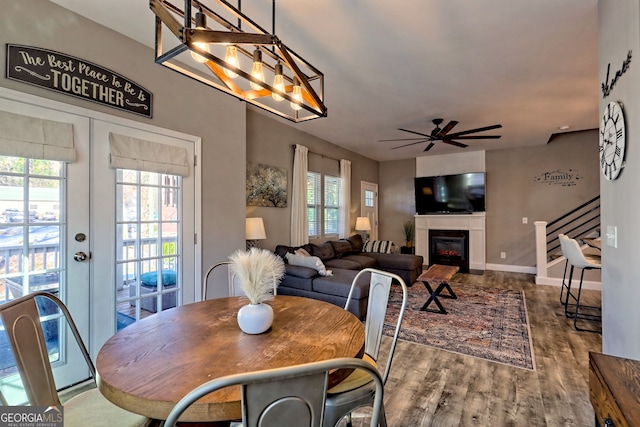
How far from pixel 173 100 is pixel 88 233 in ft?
4.75

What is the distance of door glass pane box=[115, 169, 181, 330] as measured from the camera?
8.42 ft

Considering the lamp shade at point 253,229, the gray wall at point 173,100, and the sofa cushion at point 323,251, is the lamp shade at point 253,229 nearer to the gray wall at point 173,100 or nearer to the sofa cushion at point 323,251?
the gray wall at point 173,100

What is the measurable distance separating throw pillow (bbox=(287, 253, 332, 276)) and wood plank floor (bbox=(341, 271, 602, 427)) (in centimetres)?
121

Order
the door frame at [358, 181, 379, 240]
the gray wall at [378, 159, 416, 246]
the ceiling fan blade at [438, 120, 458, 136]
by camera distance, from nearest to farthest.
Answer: the ceiling fan blade at [438, 120, 458, 136], the door frame at [358, 181, 379, 240], the gray wall at [378, 159, 416, 246]

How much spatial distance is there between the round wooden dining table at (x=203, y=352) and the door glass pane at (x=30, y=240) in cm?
122

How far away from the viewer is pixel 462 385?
2260mm

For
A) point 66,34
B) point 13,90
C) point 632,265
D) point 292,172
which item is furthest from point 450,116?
point 13,90

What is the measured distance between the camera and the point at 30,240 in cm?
208

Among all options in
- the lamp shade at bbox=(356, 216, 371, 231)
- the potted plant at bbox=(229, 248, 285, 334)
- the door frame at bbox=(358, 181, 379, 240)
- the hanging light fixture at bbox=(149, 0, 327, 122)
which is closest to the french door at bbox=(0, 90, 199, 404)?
the hanging light fixture at bbox=(149, 0, 327, 122)

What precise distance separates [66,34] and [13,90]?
0.59 metres

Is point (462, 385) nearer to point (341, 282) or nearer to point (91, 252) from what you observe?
point (341, 282)

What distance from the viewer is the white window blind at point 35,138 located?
194 cm

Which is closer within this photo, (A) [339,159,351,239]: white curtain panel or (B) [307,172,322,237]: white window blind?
(B) [307,172,322,237]: white window blind

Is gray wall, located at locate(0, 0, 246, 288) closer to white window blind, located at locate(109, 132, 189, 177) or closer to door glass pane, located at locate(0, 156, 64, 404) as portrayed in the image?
white window blind, located at locate(109, 132, 189, 177)
